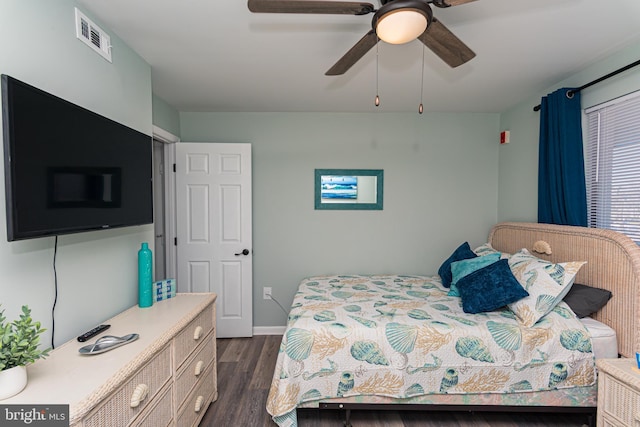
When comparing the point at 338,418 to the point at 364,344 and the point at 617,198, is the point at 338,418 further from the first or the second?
the point at 617,198

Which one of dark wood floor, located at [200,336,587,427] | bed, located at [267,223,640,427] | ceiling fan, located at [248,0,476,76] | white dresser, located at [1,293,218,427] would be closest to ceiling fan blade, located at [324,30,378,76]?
ceiling fan, located at [248,0,476,76]

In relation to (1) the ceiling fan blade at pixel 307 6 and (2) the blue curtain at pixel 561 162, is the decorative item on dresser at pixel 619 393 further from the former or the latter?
(1) the ceiling fan blade at pixel 307 6

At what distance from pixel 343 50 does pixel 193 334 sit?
216 cm

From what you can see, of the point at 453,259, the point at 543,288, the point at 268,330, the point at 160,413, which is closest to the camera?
the point at 160,413

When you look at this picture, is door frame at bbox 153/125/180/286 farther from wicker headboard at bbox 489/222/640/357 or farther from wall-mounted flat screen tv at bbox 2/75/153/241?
wicker headboard at bbox 489/222/640/357

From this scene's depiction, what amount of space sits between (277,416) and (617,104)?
10.6 ft

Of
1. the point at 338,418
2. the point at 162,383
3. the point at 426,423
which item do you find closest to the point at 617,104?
the point at 426,423

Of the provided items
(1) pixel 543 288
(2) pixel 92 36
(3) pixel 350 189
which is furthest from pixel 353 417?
(2) pixel 92 36

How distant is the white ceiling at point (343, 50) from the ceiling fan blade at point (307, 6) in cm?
41

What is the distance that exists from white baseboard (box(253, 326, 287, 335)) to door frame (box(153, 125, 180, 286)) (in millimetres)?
1138

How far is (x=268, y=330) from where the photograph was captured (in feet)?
11.3

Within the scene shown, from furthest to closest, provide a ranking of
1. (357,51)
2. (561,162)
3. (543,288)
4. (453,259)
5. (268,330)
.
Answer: (268,330)
(453,259)
(561,162)
(543,288)
(357,51)

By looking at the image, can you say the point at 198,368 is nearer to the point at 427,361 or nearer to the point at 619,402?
the point at 427,361

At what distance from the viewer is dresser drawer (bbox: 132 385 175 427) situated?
4.36ft
